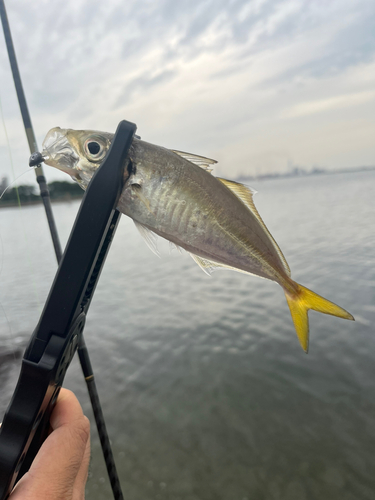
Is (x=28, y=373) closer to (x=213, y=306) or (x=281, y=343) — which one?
(x=281, y=343)

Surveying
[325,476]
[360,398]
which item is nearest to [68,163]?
[325,476]

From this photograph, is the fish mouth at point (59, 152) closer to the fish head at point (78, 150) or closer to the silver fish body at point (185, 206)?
the fish head at point (78, 150)

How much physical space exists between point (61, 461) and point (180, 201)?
101cm

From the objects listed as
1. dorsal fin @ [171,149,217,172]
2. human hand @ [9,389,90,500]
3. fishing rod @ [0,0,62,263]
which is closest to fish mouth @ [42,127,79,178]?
dorsal fin @ [171,149,217,172]

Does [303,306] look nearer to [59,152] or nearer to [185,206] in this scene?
[185,206]

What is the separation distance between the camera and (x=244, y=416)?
5.12 meters

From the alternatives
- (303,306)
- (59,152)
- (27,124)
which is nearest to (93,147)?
(59,152)

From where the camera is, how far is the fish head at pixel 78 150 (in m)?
1.09

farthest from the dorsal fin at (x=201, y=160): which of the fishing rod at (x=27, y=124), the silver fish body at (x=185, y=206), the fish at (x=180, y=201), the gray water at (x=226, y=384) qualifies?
the fishing rod at (x=27, y=124)

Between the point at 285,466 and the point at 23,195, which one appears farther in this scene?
the point at 285,466

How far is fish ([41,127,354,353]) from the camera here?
3.41ft

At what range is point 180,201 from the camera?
104 centimetres

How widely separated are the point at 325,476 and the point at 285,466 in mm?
498

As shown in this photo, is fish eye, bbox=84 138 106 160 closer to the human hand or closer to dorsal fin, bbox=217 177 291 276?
dorsal fin, bbox=217 177 291 276
